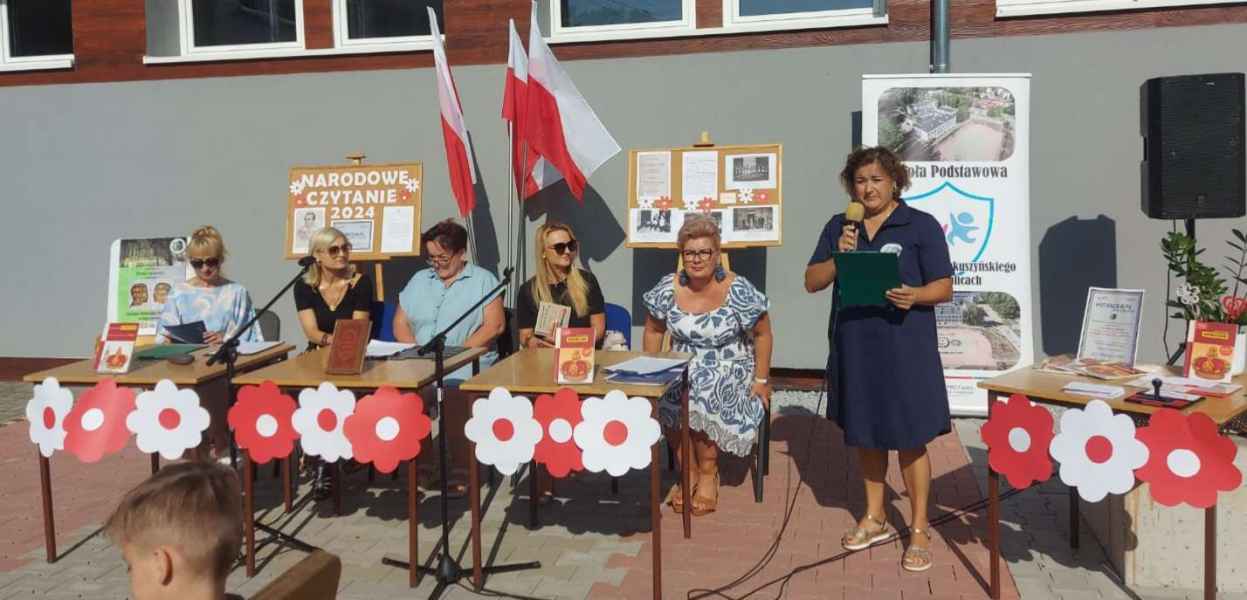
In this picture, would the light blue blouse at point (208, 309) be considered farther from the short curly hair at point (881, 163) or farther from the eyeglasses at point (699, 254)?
the short curly hair at point (881, 163)

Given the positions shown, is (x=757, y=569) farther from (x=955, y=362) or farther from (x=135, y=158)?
(x=135, y=158)

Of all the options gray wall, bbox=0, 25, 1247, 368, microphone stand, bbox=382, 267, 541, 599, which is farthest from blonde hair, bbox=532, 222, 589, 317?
gray wall, bbox=0, 25, 1247, 368

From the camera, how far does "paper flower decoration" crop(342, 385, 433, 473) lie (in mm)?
3393

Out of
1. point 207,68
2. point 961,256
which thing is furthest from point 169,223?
point 961,256

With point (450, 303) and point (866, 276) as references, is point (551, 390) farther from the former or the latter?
point (450, 303)

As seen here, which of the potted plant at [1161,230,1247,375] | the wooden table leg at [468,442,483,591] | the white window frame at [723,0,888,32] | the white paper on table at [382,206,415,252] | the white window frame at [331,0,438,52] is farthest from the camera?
the white window frame at [331,0,438,52]

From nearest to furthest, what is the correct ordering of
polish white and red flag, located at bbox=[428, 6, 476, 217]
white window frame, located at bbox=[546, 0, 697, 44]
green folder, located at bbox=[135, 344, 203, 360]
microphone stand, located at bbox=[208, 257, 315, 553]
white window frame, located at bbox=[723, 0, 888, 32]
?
1. microphone stand, located at bbox=[208, 257, 315, 553]
2. green folder, located at bbox=[135, 344, 203, 360]
3. polish white and red flag, located at bbox=[428, 6, 476, 217]
4. white window frame, located at bbox=[723, 0, 888, 32]
5. white window frame, located at bbox=[546, 0, 697, 44]

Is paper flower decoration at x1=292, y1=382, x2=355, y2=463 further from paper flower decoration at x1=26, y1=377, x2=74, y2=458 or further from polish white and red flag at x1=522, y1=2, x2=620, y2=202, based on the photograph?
polish white and red flag at x1=522, y1=2, x2=620, y2=202

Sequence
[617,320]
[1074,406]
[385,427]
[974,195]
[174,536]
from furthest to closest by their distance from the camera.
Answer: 1. [974,195]
2. [617,320]
3. [385,427]
4. [1074,406]
5. [174,536]

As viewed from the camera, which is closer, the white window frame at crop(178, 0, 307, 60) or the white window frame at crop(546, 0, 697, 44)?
the white window frame at crop(546, 0, 697, 44)

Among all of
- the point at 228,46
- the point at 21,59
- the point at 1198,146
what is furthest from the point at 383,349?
the point at 21,59

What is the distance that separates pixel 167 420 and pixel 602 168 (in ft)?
12.8

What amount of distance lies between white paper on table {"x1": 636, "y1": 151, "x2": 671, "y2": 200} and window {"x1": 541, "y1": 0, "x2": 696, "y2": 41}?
106cm

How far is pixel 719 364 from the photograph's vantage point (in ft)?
13.9
